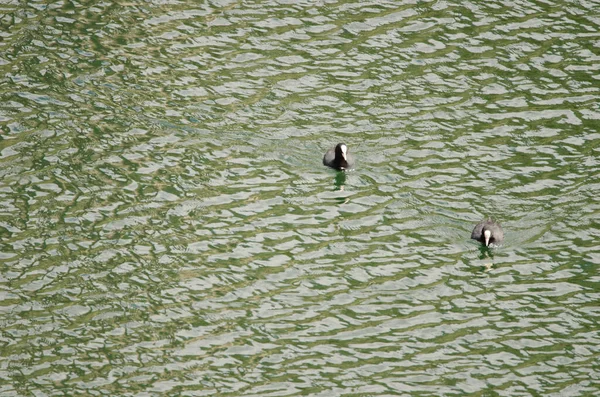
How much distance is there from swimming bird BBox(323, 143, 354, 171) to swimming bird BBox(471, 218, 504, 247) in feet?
15.2

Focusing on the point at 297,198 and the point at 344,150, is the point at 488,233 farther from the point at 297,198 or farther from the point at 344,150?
the point at 297,198

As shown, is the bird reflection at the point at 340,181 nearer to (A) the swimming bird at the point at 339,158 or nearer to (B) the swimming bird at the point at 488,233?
(A) the swimming bird at the point at 339,158

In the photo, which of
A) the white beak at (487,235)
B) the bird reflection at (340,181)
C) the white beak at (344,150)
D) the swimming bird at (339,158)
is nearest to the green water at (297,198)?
the bird reflection at (340,181)

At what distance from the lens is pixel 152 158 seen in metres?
30.0

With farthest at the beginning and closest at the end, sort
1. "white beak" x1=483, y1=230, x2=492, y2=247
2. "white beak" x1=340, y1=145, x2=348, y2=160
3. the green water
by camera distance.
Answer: "white beak" x1=340, y1=145, x2=348, y2=160 → "white beak" x1=483, y1=230, x2=492, y2=247 → the green water


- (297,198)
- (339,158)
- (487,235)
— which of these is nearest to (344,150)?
(339,158)

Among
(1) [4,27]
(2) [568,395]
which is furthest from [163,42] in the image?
(2) [568,395]

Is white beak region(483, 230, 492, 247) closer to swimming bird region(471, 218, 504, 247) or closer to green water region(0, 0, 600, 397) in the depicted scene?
swimming bird region(471, 218, 504, 247)

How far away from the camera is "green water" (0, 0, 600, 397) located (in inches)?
894

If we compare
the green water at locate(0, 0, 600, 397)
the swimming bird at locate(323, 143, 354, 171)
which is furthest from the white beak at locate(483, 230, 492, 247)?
the swimming bird at locate(323, 143, 354, 171)

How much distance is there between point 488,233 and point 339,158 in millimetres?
5367

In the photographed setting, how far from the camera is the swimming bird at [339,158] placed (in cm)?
2991

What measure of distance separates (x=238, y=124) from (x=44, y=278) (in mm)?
9158

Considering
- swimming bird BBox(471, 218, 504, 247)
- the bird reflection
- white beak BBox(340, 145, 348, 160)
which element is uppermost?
white beak BBox(340, 145, 348, 160)
